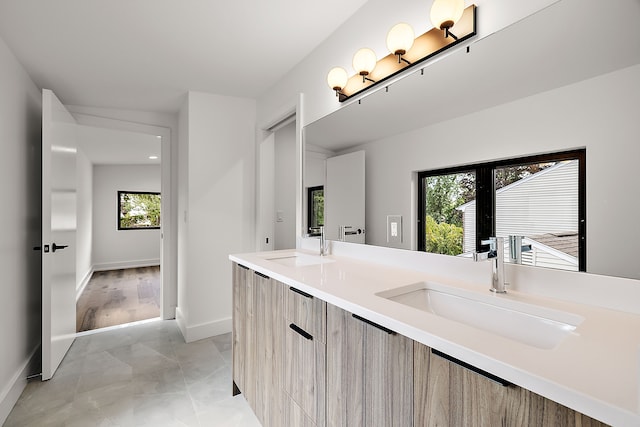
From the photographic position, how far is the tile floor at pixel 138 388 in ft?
5.89

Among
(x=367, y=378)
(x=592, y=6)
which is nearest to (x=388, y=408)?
(x=367, y=378)

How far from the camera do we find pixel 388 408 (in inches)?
32.7

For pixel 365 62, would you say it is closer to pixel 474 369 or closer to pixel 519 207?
pixel 519 207

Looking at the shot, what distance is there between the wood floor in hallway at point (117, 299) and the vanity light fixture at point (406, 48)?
3.33 m

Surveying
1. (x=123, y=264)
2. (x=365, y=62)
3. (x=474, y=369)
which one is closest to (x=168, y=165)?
(x=365, y=62)

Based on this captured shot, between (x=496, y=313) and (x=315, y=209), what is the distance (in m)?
1.39

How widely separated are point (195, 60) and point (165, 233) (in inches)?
78.1

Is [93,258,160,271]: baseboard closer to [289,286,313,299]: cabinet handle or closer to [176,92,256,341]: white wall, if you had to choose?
[176,92,256,341]: white wall

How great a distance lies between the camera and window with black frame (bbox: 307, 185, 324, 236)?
213 cm

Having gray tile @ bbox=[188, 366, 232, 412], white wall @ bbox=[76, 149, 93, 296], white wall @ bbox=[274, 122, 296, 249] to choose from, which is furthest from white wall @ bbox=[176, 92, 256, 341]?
white wall @ bbox=[76, 149, 93, 296]

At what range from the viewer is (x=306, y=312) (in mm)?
1190

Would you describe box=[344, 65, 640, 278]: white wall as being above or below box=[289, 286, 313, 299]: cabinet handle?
above

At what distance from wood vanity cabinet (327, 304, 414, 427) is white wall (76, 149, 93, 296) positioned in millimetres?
5037

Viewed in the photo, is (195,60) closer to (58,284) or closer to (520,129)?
(58,284)
